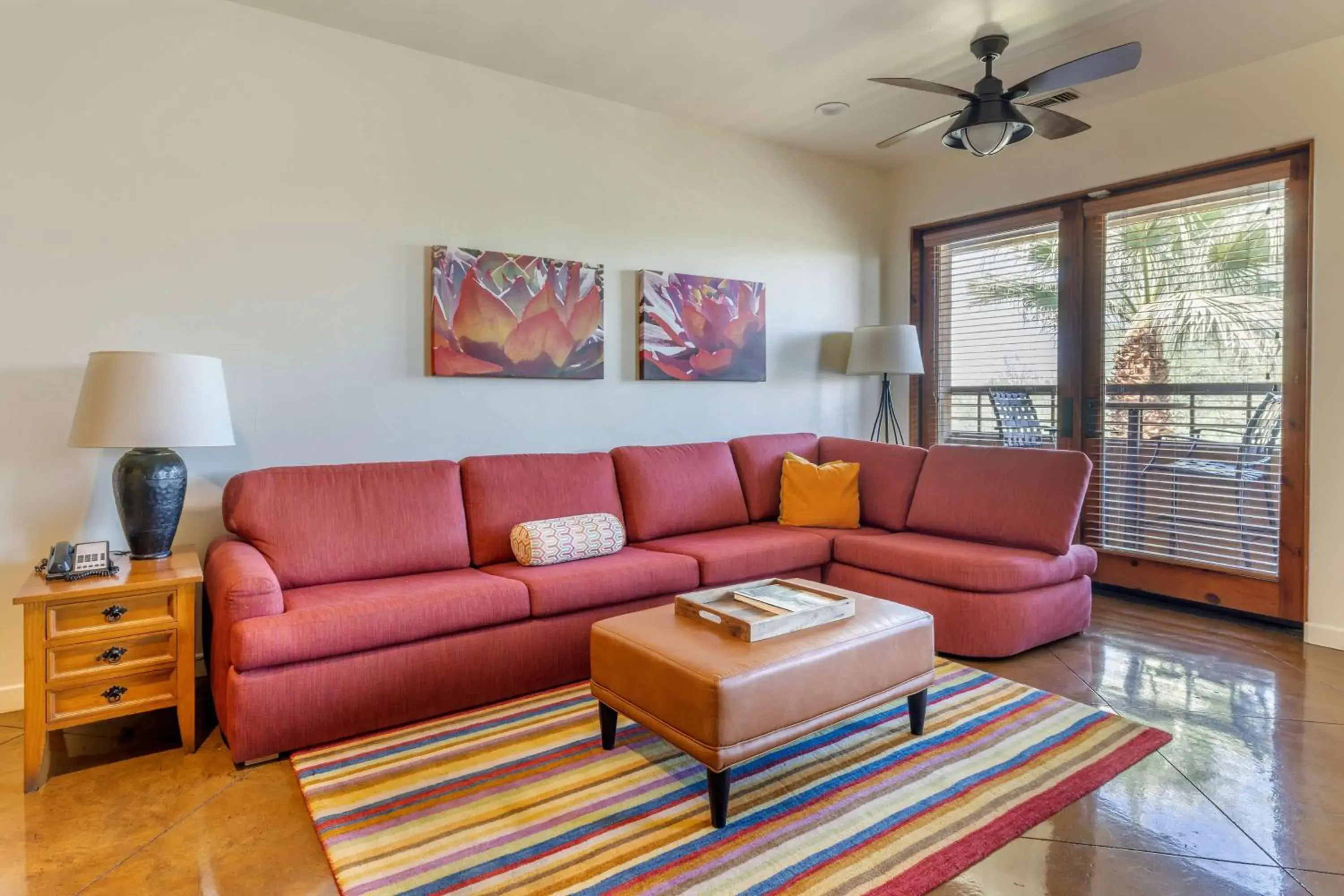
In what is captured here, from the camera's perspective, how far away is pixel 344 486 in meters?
2.89

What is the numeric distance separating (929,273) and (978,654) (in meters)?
2.93

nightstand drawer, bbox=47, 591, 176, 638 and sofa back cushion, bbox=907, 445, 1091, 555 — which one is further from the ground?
sofa back cushion, bbox=907, 445, 1091, 555

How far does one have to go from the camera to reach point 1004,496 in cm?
347

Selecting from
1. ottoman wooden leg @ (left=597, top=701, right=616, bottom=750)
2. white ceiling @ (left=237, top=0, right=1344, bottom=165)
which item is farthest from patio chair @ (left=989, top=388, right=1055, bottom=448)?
ottoman wooden leg @ (left=597, top=701, right=616, bottom=750)

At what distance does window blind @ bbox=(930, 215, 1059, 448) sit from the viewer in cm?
439

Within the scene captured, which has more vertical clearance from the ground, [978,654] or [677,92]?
[677,92]

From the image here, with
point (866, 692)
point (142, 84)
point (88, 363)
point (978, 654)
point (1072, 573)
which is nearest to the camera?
point (866, 692)

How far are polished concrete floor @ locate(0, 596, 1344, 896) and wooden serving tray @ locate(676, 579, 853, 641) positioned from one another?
0.72m

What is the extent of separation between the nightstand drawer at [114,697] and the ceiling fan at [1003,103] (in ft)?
10.4

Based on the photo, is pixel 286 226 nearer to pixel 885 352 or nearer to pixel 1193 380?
pixel 885 352

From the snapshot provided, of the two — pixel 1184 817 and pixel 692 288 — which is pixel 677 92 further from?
pixel 1184 817

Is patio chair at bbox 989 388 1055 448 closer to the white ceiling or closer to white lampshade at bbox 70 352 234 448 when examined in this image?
the white ceiling

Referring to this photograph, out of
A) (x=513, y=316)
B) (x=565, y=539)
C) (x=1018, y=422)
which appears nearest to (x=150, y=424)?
(x=565, y=539)

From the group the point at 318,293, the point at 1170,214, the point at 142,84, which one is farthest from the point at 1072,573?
the point at 142,84
